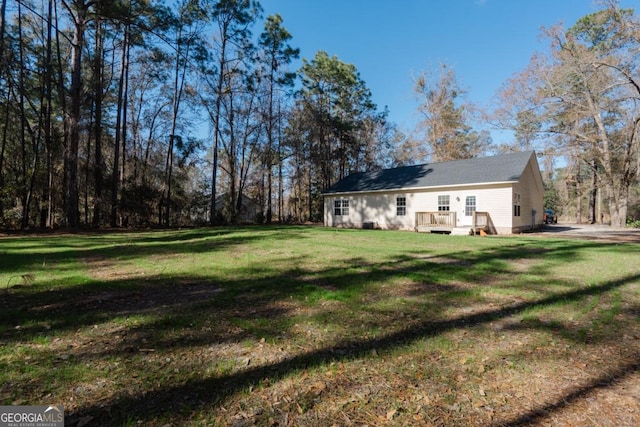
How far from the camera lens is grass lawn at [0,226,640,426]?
192 centimetres

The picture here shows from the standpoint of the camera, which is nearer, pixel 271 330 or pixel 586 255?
pixel 271 330

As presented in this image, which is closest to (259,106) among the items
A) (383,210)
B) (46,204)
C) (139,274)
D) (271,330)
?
(383,210)

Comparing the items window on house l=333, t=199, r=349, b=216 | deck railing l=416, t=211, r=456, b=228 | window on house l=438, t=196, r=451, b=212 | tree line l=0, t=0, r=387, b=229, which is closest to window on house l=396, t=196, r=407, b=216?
deck railing l=416, t=211, r=456, b=228

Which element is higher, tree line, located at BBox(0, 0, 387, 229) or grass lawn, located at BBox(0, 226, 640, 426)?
tree line, located at BBox(0, 0, 387, 229)

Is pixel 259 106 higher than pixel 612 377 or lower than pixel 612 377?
higher

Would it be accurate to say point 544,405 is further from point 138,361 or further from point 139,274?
point 139,274

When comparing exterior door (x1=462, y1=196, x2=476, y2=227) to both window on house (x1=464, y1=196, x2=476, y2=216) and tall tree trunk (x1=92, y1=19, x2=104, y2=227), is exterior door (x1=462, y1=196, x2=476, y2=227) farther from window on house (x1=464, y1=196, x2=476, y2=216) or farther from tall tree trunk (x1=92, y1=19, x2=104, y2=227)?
tall tree trunk (x1=92, y1=19, x2=104, y2=227)

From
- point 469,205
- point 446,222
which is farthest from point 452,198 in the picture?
point 446,222

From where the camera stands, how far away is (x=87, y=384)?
2100mm

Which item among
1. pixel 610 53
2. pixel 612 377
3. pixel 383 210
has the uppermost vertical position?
pixel 610 53

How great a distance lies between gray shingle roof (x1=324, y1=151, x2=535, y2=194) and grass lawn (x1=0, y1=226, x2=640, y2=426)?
1151cm

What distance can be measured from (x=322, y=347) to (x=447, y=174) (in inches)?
695

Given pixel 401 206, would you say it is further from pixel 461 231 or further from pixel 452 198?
pixel 461 231

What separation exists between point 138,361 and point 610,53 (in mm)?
24291
